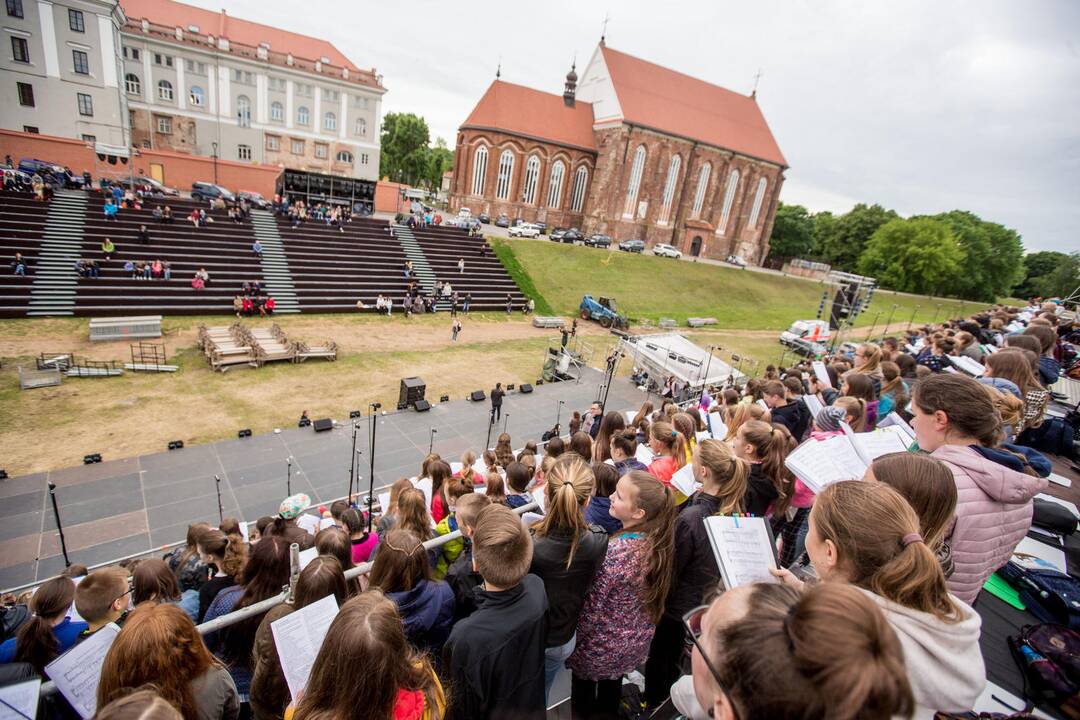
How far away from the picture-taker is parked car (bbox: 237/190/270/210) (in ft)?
88.0

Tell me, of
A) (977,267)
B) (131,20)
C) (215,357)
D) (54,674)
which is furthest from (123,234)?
(977,267)

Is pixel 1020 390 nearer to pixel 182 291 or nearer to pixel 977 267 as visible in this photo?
pixel 182 291

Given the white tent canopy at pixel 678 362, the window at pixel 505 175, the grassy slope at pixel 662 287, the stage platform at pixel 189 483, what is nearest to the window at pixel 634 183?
the grassy slope at pixel 662 287

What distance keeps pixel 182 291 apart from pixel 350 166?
97.3ft

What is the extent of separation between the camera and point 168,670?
6.16ft

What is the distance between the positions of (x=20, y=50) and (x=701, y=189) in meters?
52.2

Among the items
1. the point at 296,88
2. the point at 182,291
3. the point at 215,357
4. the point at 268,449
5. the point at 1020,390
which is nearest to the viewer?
the point at 1020,390

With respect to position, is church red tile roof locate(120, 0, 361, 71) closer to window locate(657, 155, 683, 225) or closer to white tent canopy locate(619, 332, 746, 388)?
window locate(657, 155, 683, 225)

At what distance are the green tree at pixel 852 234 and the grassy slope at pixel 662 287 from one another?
22139 millimetres

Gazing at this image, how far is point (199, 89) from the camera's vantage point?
39.0 metres

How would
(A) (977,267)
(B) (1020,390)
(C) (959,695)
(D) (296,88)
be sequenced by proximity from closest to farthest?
(C) (959,695), (B) (1020,390), (D) (296,88), (A) (977,267)

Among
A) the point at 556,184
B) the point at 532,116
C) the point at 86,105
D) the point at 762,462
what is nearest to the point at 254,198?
the point at 86,105

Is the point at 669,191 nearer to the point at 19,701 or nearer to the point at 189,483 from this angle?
the point at 189,483

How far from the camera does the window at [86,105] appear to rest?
3256 cm
